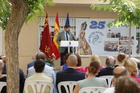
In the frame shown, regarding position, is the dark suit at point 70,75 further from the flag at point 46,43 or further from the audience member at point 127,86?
the flag at point 46,43

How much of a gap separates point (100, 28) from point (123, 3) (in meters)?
4.27

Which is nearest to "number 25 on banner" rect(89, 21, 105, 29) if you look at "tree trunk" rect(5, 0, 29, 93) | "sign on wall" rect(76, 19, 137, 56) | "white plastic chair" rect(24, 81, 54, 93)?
"sign on wall" rect(76, 19, 137, 56)

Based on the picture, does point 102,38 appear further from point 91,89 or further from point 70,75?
point 91,89

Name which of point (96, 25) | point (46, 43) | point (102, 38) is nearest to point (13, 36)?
point (46, 43)

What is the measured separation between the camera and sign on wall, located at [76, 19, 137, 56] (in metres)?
13.5

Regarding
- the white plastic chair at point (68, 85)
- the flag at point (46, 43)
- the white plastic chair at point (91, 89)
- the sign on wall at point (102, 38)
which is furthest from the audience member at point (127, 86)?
the sign on wall at point (102, 38)

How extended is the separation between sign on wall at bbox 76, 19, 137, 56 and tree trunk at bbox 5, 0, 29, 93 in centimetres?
868

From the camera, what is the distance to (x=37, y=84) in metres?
5.36

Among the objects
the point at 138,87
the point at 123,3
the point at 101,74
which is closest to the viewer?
the point at 138,87

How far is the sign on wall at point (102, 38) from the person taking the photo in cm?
1346

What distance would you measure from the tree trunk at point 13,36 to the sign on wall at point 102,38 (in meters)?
8.68

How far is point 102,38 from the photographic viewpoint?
13.6m

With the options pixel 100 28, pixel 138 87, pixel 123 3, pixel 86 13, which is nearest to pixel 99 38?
pixel 100 28

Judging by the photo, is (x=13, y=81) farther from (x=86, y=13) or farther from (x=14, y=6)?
(x=86, y=13)
